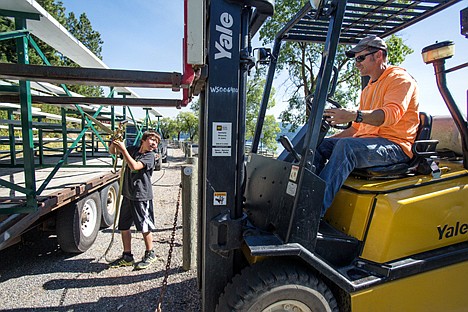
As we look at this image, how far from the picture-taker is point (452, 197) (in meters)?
2.41

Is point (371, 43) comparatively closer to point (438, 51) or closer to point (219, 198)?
point (438, 51)

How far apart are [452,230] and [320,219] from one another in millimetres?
1132

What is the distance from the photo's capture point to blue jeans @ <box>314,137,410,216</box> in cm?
242

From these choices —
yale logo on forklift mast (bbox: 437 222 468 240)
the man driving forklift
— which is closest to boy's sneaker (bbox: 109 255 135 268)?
the man driving forklift

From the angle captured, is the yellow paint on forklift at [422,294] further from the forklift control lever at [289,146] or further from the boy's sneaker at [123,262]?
the boy's sneaker at [123,262]

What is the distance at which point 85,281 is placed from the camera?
12.2 ft

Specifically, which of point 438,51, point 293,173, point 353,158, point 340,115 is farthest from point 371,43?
point 293,173

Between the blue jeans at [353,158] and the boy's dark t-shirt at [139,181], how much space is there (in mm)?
2589

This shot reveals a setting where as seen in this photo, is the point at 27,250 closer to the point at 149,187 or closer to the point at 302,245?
the point at 149,187

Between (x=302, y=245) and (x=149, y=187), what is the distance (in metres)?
2.67

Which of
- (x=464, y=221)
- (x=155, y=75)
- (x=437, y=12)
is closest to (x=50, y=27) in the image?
(x=155, y=75)

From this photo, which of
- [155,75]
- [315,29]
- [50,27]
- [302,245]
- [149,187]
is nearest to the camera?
[302,245]

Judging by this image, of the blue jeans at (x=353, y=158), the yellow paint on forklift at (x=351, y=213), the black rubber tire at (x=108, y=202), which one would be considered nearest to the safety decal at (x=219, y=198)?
the blue jeans at (x=353, y=158)

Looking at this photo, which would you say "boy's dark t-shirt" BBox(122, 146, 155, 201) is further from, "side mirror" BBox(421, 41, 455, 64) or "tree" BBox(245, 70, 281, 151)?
"tree" BBox(245, 70, 281, 151)
